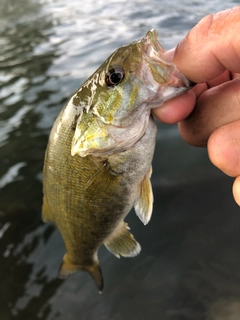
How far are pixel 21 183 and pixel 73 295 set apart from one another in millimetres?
1735

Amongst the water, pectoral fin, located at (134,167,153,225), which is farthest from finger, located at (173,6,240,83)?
the water

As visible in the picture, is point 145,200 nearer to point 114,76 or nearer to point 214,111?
point 214,111

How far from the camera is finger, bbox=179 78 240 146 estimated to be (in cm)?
166

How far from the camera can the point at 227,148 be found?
1543 mm

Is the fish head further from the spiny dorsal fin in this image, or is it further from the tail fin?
the tail fin

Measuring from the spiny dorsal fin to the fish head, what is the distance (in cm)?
89

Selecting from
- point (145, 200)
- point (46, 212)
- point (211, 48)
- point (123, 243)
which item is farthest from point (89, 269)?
point (211, 48)

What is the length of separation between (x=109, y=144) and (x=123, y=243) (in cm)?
103

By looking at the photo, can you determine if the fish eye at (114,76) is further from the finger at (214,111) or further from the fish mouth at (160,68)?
the finger at (214,111)

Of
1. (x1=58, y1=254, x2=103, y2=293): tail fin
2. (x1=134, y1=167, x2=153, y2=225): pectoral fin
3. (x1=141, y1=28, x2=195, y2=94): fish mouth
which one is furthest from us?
(x1=58, y1=254, x2=103, y2=293): tail fin

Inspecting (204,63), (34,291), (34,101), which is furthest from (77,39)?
(204,63)

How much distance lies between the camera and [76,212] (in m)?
2.21

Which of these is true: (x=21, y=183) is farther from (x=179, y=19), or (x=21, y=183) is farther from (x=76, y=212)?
(x=179, y=19)

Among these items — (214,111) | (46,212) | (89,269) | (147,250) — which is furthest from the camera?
(147,250)
